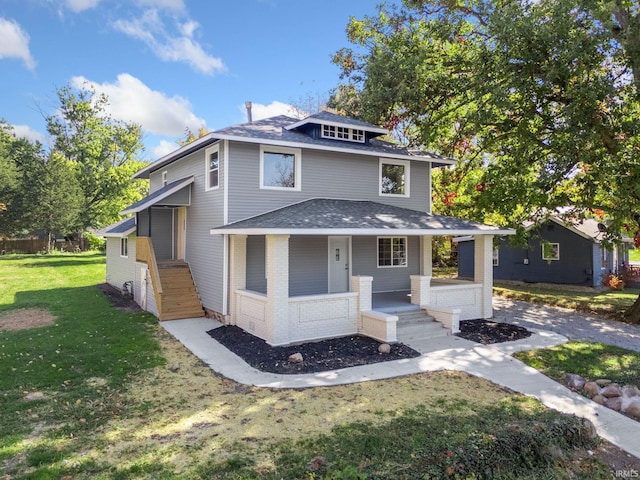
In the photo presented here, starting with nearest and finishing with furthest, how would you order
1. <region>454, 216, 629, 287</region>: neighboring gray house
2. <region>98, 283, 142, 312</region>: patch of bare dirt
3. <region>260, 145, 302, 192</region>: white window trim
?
<region>260, 145, 302, 192</region>: white window trim
<region>98, 283, 142, 312</region>: patch of bare dirt
<region>454, 216, 629, 287</region>: neighboring gray house

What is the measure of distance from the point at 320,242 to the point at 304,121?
4.07m

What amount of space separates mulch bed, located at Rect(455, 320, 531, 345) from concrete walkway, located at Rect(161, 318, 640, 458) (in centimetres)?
30

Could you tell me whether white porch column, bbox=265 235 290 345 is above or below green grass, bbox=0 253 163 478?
above

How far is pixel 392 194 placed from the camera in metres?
14.7

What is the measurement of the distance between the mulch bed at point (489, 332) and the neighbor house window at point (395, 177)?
17.4 feet

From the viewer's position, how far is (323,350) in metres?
9.27

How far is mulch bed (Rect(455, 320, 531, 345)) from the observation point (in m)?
10.4

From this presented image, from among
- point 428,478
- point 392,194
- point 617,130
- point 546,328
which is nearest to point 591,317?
point 546,328

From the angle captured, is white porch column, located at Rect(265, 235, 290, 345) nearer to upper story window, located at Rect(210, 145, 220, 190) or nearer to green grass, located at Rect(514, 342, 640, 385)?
upper story window, located at Rect(210, 145, 220, 190)

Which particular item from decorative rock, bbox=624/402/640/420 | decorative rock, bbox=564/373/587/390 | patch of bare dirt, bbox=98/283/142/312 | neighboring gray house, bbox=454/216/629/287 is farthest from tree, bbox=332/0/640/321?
patch of bare dirt, bbox=98/283/142/312

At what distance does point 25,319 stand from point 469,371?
12.9m

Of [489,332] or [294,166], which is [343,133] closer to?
[294,166]

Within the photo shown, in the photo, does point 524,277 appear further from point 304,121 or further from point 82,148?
point 82,148

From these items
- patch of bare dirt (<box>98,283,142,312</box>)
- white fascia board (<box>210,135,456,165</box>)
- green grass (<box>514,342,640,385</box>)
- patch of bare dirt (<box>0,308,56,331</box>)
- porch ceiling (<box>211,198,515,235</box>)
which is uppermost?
white fascia board (<box>210,135,456,165</box>)
